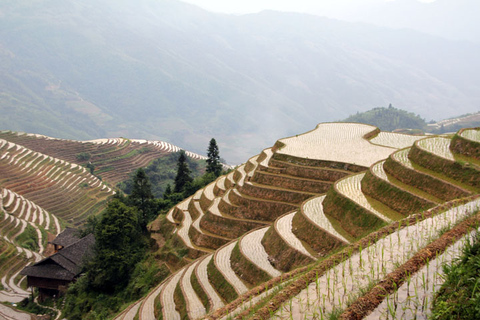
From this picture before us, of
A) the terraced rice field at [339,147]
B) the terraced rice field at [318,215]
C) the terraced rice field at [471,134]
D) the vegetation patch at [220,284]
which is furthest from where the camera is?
the terraced rice field at [339,147]

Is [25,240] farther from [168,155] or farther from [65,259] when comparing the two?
[168,155]

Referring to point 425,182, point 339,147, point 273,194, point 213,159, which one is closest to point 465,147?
point 425,182

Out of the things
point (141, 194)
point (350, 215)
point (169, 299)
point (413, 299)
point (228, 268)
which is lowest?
point (169, 299)

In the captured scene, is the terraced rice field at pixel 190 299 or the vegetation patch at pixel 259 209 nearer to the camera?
the terraced rice field at pixel 190 299

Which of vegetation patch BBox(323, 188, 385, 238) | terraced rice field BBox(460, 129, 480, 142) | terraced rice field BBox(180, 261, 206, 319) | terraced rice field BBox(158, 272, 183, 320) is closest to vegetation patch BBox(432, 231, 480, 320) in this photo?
vegetation patch BBox(323, 188, 385, 238)

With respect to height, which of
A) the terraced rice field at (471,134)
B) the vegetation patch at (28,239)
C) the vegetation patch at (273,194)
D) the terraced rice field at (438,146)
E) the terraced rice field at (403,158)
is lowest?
the vegetation patch at (28,239)

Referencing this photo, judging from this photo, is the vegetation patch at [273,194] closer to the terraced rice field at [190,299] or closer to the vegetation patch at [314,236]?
the vegetation patch at [314,236]

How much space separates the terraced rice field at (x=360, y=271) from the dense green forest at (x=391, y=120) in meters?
104

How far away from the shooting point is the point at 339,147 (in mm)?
25938

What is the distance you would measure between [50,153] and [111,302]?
53374mm

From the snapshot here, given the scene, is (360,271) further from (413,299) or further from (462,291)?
(462,291)

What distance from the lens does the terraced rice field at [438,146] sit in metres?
14.8

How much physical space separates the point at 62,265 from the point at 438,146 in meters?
24.6

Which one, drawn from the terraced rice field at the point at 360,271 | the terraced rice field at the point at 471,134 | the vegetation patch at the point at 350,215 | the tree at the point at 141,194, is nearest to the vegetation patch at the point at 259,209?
the vegetation patch at the point at 350,215
